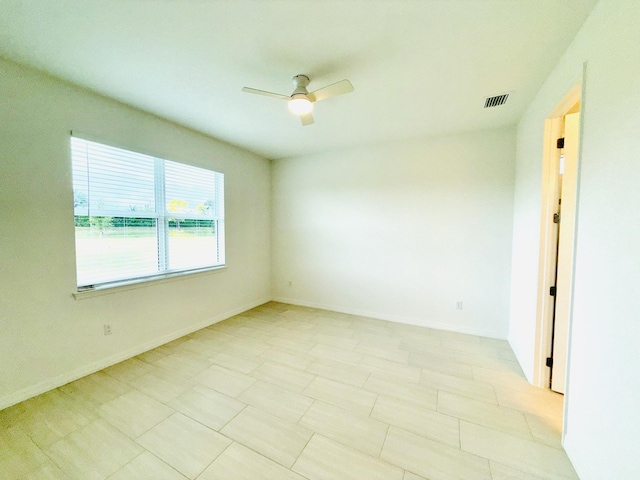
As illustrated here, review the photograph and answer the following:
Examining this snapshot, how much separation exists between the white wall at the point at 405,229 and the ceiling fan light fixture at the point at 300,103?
1.93 meters

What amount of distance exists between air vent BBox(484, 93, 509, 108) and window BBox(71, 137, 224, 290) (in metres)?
3.44

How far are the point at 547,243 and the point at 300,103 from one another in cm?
239

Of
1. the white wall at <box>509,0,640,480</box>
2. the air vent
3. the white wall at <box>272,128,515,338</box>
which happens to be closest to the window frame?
the white wall at <box>272,128,515,338</box>

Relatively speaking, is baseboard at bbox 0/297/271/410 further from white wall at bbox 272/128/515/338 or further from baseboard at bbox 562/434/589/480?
baseboard at bbox 562/434/589/480

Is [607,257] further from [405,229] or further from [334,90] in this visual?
[405,229]

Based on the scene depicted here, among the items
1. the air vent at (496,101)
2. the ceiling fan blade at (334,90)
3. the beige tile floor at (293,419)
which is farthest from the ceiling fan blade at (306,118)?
the beige tile floor at (293,419)

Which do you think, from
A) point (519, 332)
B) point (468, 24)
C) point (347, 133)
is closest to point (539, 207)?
point (519, 332)

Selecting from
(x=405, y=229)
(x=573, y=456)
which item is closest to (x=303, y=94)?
(x=405, y=229)

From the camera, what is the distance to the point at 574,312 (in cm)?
141

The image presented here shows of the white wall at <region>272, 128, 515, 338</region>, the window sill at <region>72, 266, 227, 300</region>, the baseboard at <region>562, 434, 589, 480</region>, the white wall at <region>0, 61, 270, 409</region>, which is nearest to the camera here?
the baseboard at <region>562, 434, 589, 480</region>

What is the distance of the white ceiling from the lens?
53.3 inches

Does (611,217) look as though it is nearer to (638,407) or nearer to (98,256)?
(638,407)

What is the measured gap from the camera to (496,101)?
7.52 feet

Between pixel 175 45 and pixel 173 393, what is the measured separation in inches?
106
